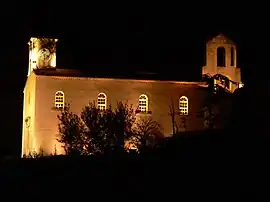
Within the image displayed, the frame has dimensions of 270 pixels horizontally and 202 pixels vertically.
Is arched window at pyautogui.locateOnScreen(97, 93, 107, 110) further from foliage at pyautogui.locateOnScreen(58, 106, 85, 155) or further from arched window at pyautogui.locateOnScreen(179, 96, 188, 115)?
arched window at pyautogui.locateOnScreen(179, 96, 188, 115)

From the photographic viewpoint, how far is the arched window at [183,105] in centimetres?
5325

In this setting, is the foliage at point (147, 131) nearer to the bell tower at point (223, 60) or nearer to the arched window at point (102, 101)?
the arched window at point (102, 101)

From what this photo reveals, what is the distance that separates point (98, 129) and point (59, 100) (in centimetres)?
472

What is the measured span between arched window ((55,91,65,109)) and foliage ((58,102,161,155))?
2.01ft

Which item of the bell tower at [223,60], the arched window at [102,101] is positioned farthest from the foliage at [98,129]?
the bell tower at [223,60]

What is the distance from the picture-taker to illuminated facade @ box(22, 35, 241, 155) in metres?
49.9

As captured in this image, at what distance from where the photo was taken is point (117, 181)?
89.6 feet

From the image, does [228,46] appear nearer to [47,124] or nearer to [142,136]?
[142,136]

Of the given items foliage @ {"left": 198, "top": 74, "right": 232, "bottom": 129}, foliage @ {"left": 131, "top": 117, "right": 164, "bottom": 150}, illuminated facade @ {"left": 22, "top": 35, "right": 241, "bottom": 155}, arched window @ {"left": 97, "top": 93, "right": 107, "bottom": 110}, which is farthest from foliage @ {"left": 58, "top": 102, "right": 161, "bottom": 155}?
foliage @ {"left": 198, "top": 74, "right": 232, "bottom": 129}

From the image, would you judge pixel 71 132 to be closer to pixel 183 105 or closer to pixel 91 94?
pixel 91 94

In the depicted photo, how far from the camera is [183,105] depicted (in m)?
53.4

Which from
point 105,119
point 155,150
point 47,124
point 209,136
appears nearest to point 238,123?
point 209,136

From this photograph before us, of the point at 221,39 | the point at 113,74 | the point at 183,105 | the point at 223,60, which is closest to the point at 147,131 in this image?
the point at 183,105

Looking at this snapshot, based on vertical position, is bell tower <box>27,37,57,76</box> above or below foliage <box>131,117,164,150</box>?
above
